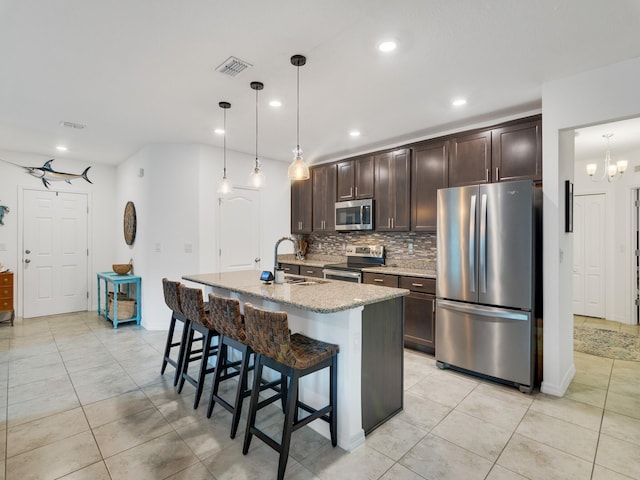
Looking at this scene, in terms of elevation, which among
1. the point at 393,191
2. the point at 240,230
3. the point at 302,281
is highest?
the point at 393,191

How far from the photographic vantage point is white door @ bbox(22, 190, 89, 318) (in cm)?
544

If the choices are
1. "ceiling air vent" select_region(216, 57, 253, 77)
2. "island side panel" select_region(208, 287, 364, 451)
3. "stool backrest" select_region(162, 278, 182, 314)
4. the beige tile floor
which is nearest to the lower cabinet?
the beige tile floor

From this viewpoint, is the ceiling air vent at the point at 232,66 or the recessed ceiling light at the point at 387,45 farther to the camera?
the ceiling air vent at the point at 232,66

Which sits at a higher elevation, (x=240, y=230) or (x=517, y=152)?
(x=517, y=152)

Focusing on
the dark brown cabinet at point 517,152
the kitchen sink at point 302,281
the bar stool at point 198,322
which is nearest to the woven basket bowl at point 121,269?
the bar stool at point 198,322

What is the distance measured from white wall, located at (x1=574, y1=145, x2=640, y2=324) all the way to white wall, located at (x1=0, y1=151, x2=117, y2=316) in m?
8.16

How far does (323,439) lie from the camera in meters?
2.21

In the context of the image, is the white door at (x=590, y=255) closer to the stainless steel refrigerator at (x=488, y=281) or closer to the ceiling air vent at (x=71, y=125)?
the stainless steel refrigerator at (x=488, y=281)

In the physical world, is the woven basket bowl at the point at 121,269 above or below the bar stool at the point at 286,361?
above

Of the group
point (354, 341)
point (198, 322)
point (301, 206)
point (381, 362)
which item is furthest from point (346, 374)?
point (301, 206)

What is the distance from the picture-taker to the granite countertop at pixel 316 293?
2025 mm

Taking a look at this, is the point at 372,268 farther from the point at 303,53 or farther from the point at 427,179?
the point at 303,53

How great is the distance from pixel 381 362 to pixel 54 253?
233 inches

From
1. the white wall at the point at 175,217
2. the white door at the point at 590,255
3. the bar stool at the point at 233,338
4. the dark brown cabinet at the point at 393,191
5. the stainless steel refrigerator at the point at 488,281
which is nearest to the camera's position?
the bar stool at the point at 233,338
